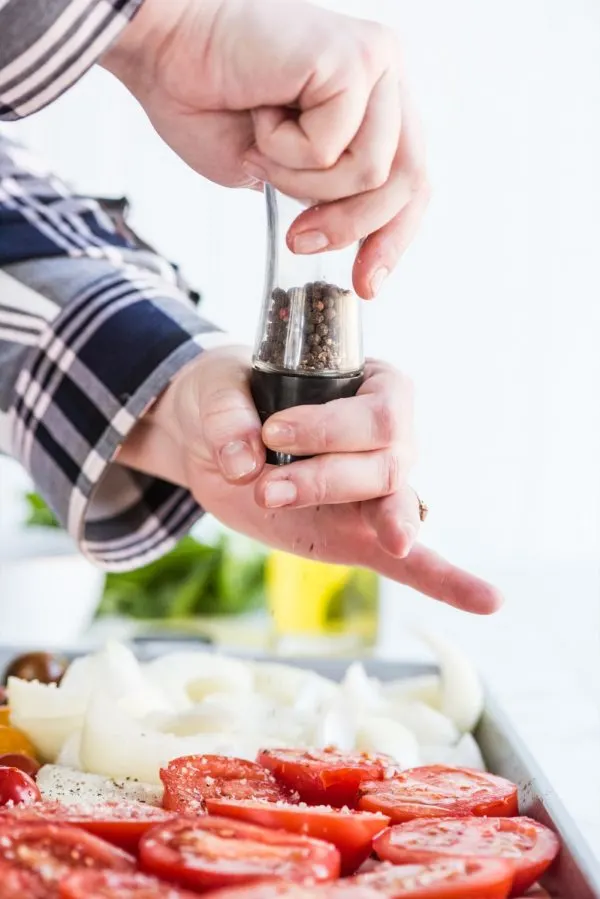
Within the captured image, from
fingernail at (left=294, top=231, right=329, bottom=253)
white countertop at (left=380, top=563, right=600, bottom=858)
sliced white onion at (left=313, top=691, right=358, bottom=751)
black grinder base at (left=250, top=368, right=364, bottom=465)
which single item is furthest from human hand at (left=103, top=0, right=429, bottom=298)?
white countertop at (left=380, top=563, right=600, bottom=858)

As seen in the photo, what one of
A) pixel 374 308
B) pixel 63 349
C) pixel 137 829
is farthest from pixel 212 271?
pixel 137 829

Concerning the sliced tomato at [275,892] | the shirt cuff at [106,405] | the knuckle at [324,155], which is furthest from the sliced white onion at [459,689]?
the knuckle at [324,155]

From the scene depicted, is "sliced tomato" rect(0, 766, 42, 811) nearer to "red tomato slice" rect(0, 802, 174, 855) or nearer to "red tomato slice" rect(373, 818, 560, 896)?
"red tomato slice" rect(0, 802, 174, 855)

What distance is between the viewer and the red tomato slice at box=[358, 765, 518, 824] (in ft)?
2.98

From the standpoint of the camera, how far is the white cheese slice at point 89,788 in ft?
3.25

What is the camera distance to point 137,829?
2.55ft

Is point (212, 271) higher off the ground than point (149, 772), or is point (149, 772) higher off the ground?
point (212, 271)

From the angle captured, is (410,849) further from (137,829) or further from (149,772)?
(149,772)

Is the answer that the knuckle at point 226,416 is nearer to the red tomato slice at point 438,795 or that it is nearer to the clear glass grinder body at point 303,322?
the clear glass grinder body at point 303,322

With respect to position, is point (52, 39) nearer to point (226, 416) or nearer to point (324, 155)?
point (324, 155)

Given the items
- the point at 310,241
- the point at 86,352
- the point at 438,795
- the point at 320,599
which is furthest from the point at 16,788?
the point at 320,599

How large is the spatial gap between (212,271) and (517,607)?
1.81 m

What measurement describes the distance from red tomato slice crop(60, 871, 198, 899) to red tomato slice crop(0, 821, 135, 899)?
13 millimetres

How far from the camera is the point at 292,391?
889 millimetres
